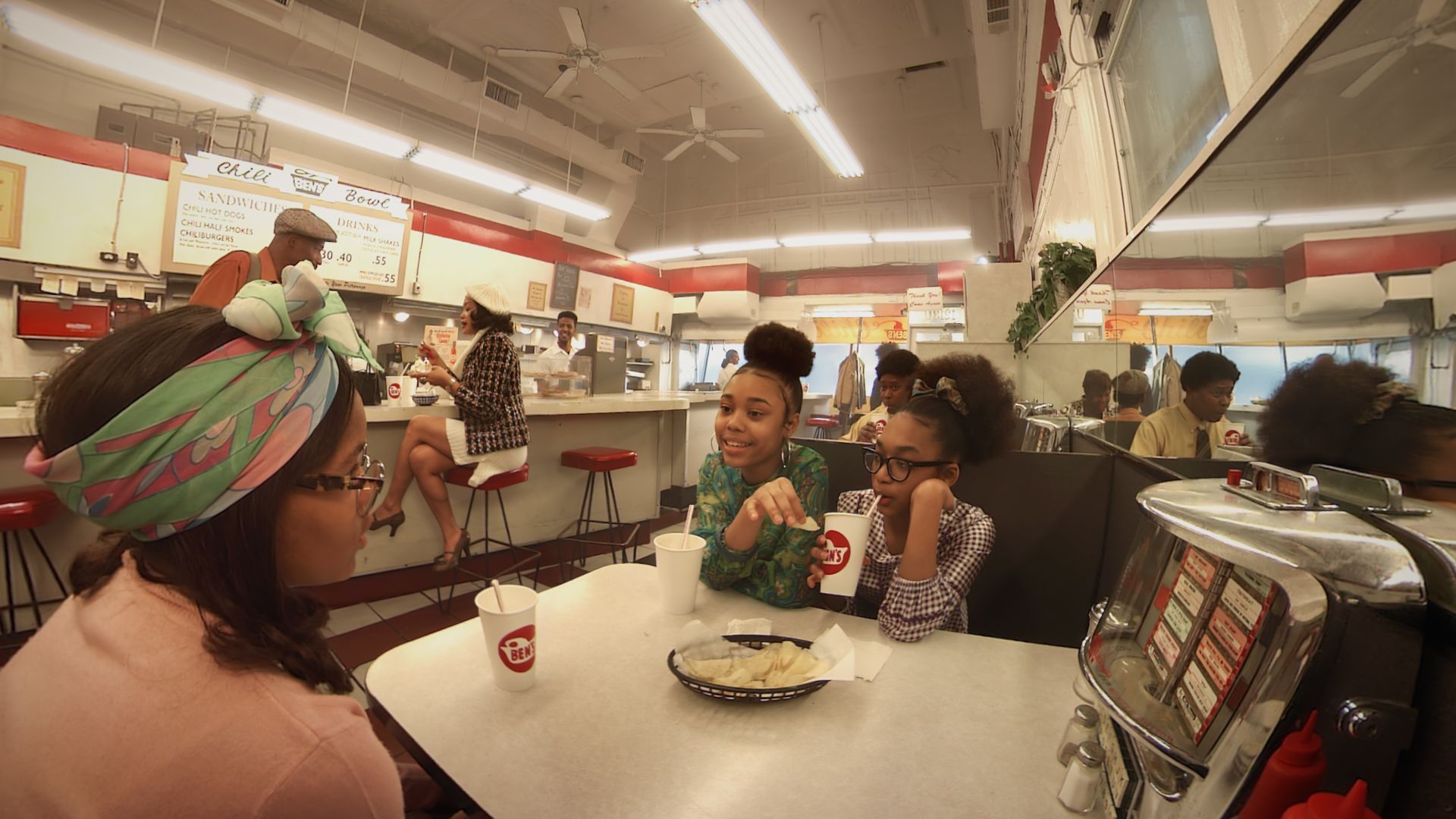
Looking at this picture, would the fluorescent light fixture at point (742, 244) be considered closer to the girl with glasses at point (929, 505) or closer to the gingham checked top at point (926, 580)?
the girl with glasses at point (929, 505)

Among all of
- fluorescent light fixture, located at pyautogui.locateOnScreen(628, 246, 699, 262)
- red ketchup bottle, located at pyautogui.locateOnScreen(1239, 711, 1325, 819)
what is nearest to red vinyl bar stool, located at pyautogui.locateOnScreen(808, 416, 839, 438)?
fluorescent light fixture, located at pyautogui.locateOnScreen(628, 246, 699, 262)

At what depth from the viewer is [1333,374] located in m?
0.75

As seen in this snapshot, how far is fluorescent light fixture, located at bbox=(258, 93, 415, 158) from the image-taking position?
15.0 feet

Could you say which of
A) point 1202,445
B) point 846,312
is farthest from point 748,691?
point 846,312

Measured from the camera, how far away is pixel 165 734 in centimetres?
57

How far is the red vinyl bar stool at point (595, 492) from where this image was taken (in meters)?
4.27

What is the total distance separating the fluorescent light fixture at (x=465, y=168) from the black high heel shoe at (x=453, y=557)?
3922mm

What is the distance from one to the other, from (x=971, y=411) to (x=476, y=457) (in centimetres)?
286

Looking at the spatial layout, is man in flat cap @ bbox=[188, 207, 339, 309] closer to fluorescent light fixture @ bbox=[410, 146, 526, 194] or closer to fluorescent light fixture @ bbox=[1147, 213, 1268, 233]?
fluorescent light fixture @ bbox=[410, 146, 526, 194]

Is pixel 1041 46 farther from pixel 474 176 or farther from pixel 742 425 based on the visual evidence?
pixel 474 176

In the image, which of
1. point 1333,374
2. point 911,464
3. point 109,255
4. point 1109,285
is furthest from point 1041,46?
point 109,255

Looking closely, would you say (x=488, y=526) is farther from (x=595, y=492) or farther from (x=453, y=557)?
(x=595, y=492)

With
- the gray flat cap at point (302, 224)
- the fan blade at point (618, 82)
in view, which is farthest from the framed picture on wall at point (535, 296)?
the gray flat cap at point (302, 224)

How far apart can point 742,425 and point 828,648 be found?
69cm
